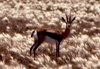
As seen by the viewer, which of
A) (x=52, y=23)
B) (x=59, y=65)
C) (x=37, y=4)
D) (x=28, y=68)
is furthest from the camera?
(x=37, y=4)

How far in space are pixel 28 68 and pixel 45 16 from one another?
7681 mm

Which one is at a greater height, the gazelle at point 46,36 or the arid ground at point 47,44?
the gazelle at point 46,36

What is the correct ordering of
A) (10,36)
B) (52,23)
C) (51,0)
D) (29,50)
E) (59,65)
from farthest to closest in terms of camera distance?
(51,0), (52,23), (10,36), (29,50), (59,65)

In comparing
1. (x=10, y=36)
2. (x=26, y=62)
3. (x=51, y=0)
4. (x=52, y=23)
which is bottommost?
(x=51, y=0)

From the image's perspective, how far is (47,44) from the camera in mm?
8086

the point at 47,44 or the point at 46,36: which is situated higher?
the point at 46,36

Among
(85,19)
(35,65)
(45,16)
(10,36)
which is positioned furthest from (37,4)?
(35,65)

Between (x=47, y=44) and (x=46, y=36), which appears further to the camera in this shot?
(x=47, y=44)

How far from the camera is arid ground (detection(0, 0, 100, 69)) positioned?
6691 mm

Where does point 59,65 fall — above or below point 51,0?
above

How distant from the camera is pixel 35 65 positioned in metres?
6.52

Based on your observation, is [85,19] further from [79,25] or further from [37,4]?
[37,4]

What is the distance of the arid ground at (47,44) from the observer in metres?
6.69

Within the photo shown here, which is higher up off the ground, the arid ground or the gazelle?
the gazelle
